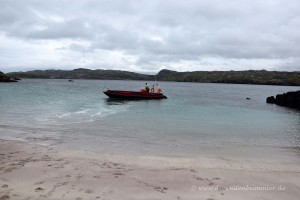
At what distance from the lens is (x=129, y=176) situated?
896 centimetres

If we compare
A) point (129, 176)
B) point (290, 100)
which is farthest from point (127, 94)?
point (129, 176)

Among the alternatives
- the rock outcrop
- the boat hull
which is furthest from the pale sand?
the rock outcrop

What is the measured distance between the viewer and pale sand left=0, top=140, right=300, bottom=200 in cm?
753

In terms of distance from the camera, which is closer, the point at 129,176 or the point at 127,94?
the point at 129,176

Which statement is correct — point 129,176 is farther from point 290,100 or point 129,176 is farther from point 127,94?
point 290,100

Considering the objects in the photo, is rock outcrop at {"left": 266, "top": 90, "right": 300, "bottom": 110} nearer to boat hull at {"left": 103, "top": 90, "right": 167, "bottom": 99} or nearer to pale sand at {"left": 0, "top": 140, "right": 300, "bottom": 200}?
boat hull at {"left": 103, "top": 90, "right": 167, "bottom": 99}

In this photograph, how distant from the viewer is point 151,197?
7332 mm

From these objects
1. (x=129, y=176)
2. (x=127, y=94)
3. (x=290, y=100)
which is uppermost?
(x=127, y=94)

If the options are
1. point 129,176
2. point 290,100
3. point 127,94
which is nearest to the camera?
point 129,176

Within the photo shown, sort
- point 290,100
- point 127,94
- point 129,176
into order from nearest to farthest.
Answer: point 129,176 < point 127,94 < point 290,100

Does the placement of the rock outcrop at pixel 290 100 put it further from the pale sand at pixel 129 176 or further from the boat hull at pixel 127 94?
the pale sand at pixel 129 176

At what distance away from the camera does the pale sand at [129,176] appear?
7.53m

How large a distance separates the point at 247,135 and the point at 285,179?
9.38 m

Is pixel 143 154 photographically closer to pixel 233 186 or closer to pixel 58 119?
pixel 233 186
